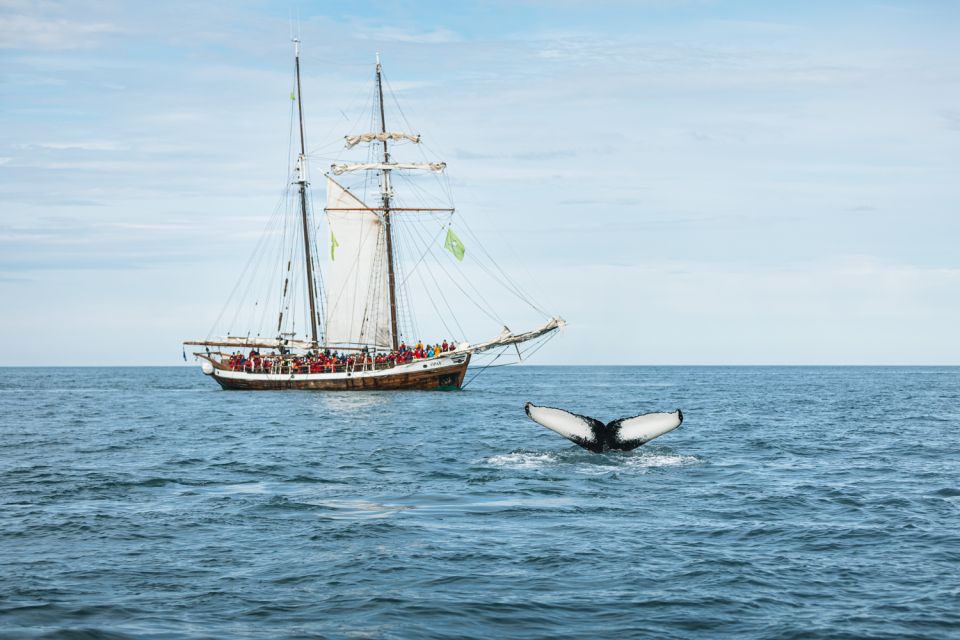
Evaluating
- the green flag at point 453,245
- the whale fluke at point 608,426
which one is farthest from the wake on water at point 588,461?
the green flag at point 453,245

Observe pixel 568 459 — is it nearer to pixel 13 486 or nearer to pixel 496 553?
pixel 496 553

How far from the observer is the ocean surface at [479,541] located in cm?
1364

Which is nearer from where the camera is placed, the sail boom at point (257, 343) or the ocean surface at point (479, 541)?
the ocean surface at point (479, 541)

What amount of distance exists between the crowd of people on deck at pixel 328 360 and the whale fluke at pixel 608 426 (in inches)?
2007

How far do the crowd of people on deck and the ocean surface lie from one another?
147ft

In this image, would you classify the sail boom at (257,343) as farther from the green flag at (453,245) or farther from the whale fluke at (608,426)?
the whale fluke at (608,426)

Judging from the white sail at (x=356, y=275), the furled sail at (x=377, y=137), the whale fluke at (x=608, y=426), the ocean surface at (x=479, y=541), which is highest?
the furled sail at (x=377, y=137)

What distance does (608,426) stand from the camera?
2975 cm

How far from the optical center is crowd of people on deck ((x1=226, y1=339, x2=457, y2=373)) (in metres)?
82.4

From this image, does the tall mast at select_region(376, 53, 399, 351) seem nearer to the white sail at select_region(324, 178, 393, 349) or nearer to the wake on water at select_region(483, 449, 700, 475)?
the white sail at select_region(324, 178, 393, 349)

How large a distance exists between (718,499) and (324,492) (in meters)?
9.59

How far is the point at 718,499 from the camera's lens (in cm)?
2348

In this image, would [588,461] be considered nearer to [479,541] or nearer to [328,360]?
[479,541]

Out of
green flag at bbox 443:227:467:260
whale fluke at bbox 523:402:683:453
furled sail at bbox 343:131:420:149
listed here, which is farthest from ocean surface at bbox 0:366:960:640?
furled sail at bbox 343:131:420:149
